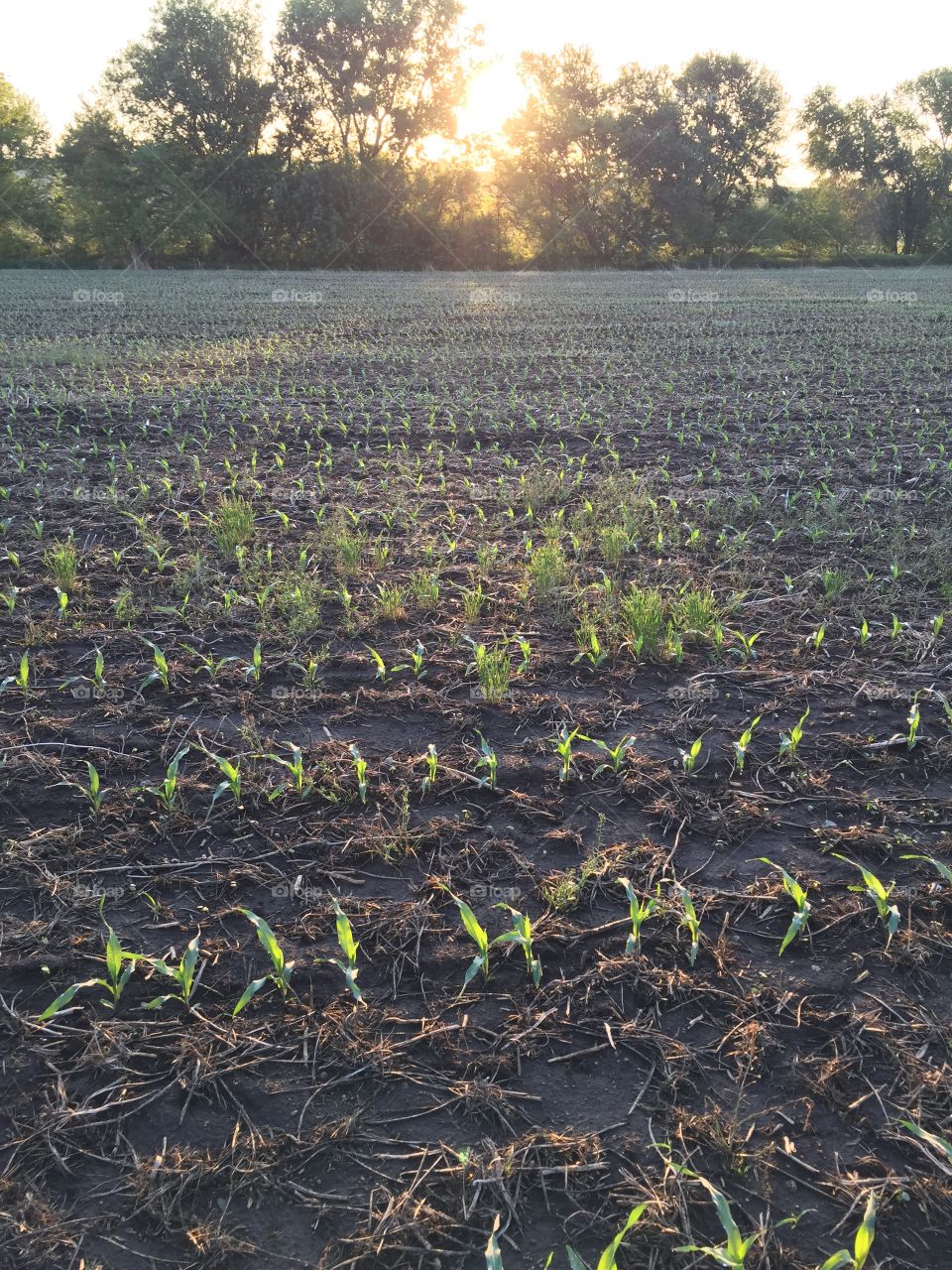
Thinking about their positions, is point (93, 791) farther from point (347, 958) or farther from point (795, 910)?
point (795, 910)

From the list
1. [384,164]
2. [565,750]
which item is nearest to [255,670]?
[565,750]

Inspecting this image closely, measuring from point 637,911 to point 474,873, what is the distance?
2.09 feet

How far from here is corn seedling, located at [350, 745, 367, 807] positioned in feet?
10.9

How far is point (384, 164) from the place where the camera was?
157 feet

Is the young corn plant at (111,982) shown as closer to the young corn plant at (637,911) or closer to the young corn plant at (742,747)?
the young corn plant at (637,911)

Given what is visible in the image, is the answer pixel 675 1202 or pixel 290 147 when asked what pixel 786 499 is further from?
pixel 290 147

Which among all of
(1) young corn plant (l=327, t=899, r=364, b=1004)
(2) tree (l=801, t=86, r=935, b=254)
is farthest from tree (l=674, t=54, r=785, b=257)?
(1) young corn plant (l=327, t=899, r=364, b=1004)

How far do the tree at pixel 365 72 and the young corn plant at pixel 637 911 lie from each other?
55137 mm

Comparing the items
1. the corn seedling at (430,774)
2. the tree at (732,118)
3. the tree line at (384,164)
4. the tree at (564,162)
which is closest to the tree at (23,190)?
the tree line at (384,164)

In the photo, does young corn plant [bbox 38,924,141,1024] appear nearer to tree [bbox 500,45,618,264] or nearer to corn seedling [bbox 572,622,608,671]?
corn seedling [bbox 572,622,608,671]

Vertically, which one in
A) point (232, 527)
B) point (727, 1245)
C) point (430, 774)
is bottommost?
point (727, 1245)

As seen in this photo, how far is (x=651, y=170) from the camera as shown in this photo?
50844 mm

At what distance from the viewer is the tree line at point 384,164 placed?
45.0 meters

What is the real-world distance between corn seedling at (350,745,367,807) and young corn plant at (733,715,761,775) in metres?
1.59
